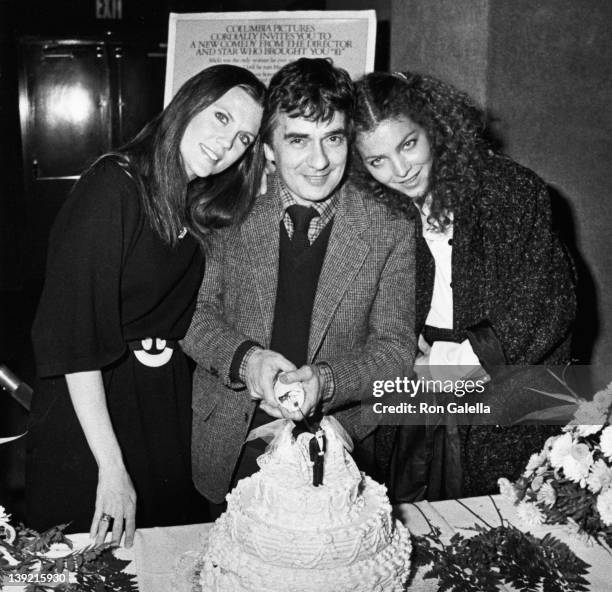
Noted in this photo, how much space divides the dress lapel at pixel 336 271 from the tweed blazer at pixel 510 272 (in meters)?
0.28

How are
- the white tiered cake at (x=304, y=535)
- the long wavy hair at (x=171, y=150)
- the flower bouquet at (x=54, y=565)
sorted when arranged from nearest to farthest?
the white tiered cake at (x=304, y=535) → the flower bouquet at (x=54, y=565) → the long wavy hair at (x=171, y=150)

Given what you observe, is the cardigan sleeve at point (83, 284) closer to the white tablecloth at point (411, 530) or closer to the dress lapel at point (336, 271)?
the white tablecloth at point (411, 530)

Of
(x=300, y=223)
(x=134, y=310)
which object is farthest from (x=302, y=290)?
(x=134, y=310)

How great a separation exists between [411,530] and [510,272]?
30.8 inches

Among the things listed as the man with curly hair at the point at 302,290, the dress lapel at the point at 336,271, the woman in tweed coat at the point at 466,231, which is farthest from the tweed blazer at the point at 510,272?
the dress lapel at the point at 336,271

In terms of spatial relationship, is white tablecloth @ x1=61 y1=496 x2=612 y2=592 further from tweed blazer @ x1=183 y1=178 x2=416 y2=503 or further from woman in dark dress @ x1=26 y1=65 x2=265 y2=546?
tweed blazer @ x1=183 y1=178 x2=416 y2=503

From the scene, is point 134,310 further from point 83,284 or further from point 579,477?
point 579,477

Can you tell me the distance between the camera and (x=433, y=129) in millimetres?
2164

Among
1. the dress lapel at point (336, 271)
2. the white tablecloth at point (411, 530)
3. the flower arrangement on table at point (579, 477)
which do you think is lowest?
the white tablecloth at point (411, 530)

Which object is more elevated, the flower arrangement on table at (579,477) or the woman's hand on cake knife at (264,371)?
the woman's hand on cake knife at (264,371)

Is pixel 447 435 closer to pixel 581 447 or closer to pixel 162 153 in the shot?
pixel 581 447

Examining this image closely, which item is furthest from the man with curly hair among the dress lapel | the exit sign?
the exit sign

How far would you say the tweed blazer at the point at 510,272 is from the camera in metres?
2.16

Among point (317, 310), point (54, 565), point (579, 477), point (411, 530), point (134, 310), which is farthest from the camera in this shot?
point (317, 310)
